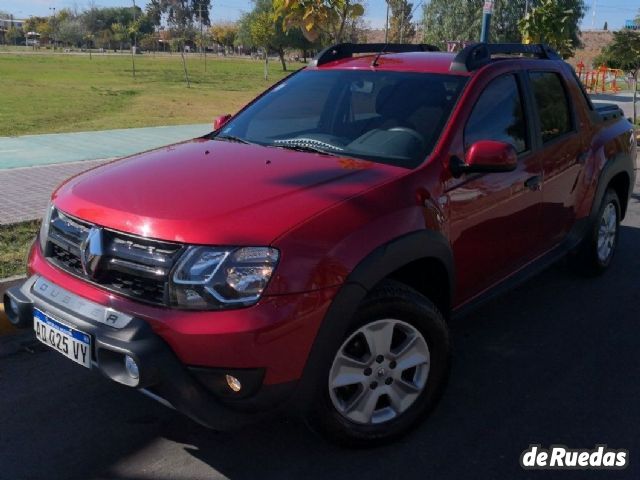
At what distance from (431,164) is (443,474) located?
1420mm

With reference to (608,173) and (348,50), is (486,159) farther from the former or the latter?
(608,173)

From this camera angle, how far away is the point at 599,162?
492 cm

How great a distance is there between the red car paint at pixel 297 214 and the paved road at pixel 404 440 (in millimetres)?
545

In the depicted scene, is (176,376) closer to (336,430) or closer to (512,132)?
(336,430)

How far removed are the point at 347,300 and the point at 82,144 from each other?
387 inches

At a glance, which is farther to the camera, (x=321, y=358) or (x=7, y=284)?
(x=7, y=284)

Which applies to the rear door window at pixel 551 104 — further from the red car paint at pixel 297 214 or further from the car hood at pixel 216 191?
the car hood at pixel 216 191

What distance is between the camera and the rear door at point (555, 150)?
420cm

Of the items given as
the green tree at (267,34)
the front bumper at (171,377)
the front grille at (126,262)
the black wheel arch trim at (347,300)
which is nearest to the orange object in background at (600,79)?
the green tree at (267,34)

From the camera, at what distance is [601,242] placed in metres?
5.40

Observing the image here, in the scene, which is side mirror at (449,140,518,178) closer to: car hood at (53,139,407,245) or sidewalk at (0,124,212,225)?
car hood at (53,139,407,245)

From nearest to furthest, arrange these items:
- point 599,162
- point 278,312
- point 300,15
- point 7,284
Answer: point 278,312 → point 7,284 → point 599,162 → point 300,15

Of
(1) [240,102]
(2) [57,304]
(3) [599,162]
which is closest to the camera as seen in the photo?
(2) [57,304]

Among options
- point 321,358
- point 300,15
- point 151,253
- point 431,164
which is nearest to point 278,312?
point 321,358
